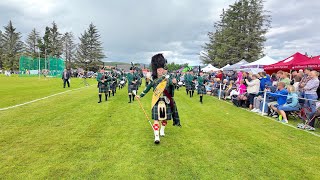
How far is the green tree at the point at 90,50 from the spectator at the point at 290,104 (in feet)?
228

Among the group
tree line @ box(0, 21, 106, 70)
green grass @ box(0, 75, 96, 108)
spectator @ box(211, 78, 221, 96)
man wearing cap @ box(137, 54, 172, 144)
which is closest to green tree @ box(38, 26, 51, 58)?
tree line @ box(0, 21, 106, 70)

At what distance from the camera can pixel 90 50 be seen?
76188 millimetres

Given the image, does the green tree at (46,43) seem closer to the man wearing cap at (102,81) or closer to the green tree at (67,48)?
the green tree at (67,48)

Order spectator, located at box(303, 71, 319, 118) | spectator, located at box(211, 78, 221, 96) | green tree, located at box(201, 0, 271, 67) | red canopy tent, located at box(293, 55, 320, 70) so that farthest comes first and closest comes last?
green tree, located at box(201, 0, 271, 67)
spectator, located at box(211, 78, 221, 96)
red canopy tent, located at box(293, 55, 320, 70)
spectator, located at box(303, 71, 319, 118)

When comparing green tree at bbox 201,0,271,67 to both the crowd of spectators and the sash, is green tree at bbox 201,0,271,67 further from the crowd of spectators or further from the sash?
the sash

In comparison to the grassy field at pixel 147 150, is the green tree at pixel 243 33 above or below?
above

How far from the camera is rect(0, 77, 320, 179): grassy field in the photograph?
168 inches

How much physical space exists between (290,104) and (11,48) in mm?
89498

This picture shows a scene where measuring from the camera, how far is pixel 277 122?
353 inches

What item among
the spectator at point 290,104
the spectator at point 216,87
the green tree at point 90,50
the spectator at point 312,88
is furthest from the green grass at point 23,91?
the green tree at point 90,50

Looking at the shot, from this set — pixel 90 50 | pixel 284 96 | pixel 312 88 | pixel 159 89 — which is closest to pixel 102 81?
pixel 159 89

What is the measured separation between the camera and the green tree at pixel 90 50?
7550 cm

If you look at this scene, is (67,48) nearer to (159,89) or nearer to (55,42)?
(55,42)

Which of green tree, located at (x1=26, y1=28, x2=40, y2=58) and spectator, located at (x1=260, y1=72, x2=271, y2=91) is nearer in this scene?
spectator, located at (x1=260, y1=72, x2=271, y2=91)
